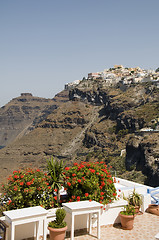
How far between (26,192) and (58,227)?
167 cm

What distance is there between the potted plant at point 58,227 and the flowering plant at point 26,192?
1260 millimetres

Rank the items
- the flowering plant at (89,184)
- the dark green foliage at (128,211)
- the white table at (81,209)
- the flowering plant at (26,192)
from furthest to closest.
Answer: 1. the flowering plant at (89,184)
2. the dark green foliage at (128,211)
3. the flowering plant at (26,192)
4. the white table at (81,209)

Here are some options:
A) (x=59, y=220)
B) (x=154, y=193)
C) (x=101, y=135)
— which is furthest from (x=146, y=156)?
(x=59, y=220)

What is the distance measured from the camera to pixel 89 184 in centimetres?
1087

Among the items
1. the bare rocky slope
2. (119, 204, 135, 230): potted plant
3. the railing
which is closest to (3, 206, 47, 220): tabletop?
(119, 204, 135, 230): potted plant

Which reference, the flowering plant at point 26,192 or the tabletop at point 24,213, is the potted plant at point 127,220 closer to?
the flowering plant at point 26,192

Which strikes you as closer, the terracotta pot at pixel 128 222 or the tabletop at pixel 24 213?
the tabletop at pixel 24 213

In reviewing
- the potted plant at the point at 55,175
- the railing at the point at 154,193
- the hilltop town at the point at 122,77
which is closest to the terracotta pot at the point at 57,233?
the potted plant at the point at 55,175

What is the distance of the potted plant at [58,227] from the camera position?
9164 millimetres

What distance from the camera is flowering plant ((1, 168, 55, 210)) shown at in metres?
10.3

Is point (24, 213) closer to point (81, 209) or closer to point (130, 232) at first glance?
point (81, 209)

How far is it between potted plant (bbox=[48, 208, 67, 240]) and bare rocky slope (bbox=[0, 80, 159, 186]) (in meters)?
53.9

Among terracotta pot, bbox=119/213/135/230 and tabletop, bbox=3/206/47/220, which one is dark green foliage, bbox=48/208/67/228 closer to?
tabletop, bbox=3/206/47/220

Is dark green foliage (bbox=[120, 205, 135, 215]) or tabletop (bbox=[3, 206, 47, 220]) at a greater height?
tabletop (bbox=[3, 206, 47, 220])
